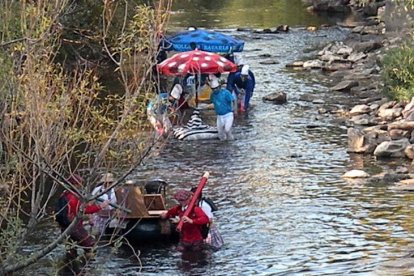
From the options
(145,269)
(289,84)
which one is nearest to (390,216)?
(145,269)

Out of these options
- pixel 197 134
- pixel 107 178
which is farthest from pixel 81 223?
pixel 197 134

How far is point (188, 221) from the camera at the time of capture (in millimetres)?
12492

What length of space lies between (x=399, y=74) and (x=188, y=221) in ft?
39.0

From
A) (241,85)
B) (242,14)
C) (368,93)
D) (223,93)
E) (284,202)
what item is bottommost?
(242,14)

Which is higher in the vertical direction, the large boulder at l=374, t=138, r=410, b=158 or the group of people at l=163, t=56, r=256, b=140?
the group of people at l=163, t=56, r=256, b=140

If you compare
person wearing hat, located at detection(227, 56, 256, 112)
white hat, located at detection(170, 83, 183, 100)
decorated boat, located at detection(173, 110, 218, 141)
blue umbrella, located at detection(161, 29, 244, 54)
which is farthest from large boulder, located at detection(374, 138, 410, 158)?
blue umbrella, located at detection(161, 29, 244, 54)

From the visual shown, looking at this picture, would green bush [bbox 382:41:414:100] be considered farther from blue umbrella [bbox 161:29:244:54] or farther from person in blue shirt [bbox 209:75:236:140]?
person in blue shirt [bbox 209:75:236:140]

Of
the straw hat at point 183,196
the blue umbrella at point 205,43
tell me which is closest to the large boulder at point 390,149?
the blue umbrella at point 205,43

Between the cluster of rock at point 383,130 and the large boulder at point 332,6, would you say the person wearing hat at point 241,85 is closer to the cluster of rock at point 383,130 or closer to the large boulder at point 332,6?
the cluster of rock at point 383,130

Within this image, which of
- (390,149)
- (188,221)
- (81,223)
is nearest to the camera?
(81,223)

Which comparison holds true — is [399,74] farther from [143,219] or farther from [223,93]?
[143,219]

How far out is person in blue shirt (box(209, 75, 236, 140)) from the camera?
782 inches

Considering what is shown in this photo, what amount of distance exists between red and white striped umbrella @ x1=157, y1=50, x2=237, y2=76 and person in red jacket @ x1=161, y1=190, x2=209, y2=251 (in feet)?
26.5

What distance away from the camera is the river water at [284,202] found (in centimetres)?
1240
